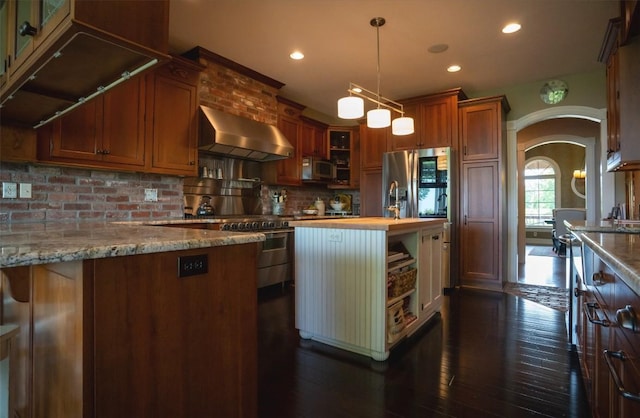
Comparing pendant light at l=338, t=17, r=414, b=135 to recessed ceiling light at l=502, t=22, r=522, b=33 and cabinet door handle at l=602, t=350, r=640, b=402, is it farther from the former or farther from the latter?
cabinet door handle at l=602, t=350, r=640, b=402

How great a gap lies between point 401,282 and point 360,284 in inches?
14.6

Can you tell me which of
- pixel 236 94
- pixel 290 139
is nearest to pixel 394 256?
pixel 236 94

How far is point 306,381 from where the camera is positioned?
1.95 m

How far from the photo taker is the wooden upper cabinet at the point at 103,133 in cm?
260

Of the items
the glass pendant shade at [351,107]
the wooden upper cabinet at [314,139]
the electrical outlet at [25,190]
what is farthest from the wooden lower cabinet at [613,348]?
the wooden upper cabinet at [314,139]

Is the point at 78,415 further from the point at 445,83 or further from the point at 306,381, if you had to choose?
the point at 445,83

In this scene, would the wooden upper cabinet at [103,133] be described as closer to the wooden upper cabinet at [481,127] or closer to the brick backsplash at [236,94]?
the brick backsplash at [236,94]

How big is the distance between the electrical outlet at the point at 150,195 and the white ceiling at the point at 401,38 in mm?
1576

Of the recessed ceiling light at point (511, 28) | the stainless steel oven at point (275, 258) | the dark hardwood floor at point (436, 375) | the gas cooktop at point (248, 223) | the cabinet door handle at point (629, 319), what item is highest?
the recessed ceiling light at point (511, 28)

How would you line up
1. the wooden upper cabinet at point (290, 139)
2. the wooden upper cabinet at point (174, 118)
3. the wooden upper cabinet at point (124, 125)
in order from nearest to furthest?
the wooden upper cabinet at point (124, 125)
the wooden upper cabinet at point (174, 118)
the wooden upper cabinet at point (290, 139)

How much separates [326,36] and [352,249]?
224 cm

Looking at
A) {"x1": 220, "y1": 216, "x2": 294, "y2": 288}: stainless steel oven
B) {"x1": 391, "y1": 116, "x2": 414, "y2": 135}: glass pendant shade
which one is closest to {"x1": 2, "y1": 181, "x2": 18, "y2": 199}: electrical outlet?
{"x1": 220, "y1": 216, "x2": 294, "y2": 288}: stainless steel oven

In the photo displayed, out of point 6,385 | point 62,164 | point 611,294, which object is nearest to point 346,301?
point 611,294

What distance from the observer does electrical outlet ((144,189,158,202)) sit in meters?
3.37
